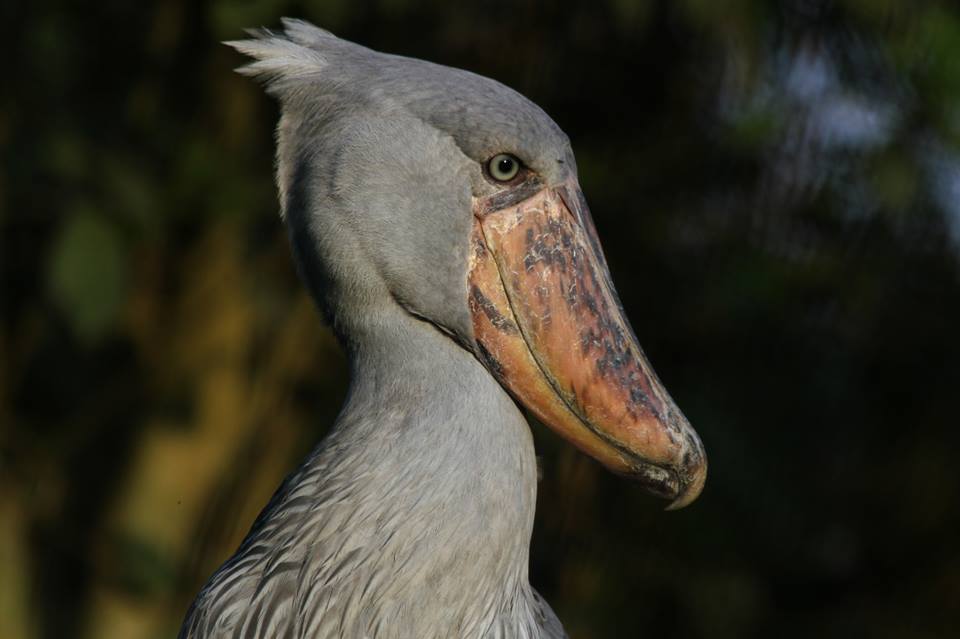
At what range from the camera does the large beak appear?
1982 mm

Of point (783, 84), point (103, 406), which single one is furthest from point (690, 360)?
point (103, 406)

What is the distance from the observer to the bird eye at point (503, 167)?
201 cm

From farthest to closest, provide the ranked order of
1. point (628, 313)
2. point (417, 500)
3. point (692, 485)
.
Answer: point (628, 313)
point (692, 485)
point (417, 500)

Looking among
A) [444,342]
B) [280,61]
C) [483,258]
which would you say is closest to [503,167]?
[483,258]

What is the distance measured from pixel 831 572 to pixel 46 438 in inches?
146

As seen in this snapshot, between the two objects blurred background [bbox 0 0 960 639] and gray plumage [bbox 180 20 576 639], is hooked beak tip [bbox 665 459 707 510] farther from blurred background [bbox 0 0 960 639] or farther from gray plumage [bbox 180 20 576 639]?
blurred background [bbox 0 0 960 639]

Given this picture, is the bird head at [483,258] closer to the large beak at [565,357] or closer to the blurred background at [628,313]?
the large beak at [565,357]

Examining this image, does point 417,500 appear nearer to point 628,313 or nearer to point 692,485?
point 692,485

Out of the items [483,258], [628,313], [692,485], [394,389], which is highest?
[483,258]

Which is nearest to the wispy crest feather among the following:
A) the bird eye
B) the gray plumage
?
the gray plumage

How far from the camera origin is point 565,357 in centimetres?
200

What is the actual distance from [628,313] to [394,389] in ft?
12.4

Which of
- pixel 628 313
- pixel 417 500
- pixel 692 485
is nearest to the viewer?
pixel 417 500

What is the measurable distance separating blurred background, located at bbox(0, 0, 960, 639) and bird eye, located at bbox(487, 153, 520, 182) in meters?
2.27
